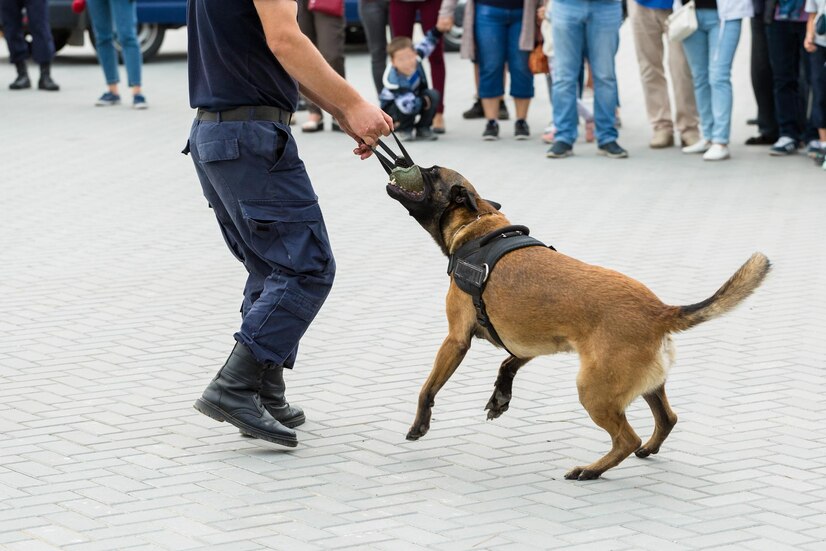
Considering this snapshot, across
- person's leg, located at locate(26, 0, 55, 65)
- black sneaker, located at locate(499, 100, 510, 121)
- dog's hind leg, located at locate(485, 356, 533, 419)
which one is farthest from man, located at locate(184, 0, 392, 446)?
person's leg, located at locate(26, 0, 55, 65)

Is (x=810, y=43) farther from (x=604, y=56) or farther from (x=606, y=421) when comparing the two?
(x=606, y=421)

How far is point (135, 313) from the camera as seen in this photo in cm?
684

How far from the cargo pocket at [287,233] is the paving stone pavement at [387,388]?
750mm

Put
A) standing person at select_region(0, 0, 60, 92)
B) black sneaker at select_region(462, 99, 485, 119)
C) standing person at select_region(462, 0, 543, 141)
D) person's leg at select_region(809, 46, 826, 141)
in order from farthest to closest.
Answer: standing person at select_region(0, 0, 60, 92), black sneaker at select_region(462, 99, 485, 119), standing person at select_region(462, 0, 543, 141), person's leg at select_region(809, 46, 826, 141)

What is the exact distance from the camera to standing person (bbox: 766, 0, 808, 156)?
10.3 metres

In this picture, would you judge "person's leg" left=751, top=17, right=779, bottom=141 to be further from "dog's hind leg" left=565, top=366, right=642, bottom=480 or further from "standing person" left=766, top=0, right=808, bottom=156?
"dog's hind leg" left=565, top=366, right=642, bottom=480

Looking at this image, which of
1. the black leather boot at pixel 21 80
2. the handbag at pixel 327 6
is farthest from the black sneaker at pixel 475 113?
the black leather boot at pixel 21 80

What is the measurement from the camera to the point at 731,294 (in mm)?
4188

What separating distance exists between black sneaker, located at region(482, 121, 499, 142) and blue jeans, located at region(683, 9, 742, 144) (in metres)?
2.03

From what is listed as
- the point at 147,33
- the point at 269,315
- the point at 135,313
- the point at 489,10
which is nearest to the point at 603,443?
the point at 269,315

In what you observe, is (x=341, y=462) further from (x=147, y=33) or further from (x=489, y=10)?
(x=147, y=33)

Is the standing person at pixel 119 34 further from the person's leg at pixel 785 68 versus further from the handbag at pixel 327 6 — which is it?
the person's leg at pixel 785 68

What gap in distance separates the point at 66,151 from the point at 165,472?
7.97 m

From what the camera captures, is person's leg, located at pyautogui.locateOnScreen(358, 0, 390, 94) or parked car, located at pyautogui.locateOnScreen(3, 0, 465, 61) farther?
parked car, located at pyautogui.locateOnScreen(3, 0, 465, 61)
